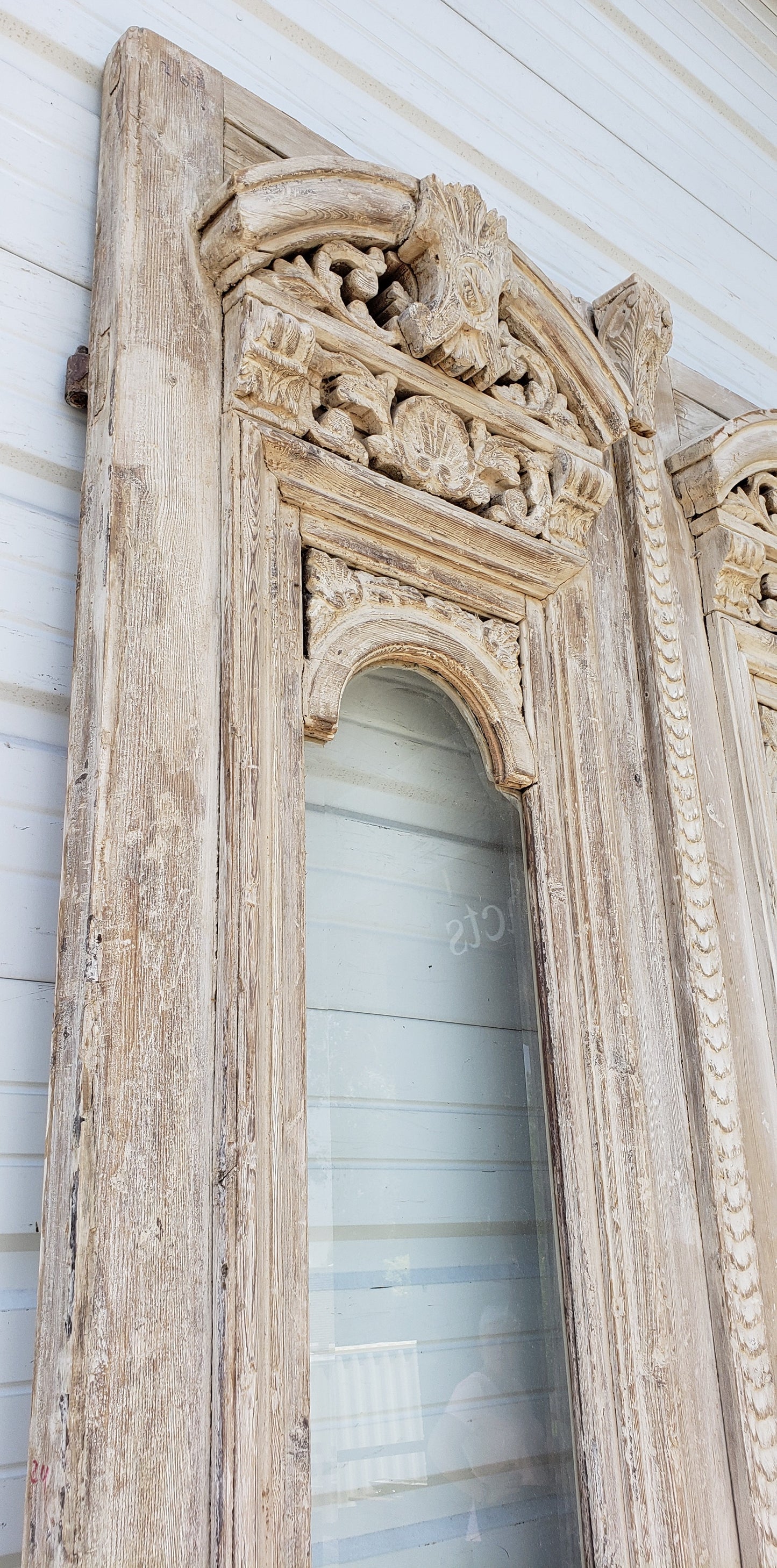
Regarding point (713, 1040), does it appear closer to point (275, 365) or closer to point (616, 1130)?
point (616, 1130)

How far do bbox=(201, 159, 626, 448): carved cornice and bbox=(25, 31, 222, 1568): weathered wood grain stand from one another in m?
0.08

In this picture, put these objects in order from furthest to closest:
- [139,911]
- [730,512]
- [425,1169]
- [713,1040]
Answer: [730,512] < [713,1040] < [425,1169] < [139,911]

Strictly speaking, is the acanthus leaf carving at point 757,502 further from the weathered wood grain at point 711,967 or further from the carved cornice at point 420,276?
the carved cornice at point 420,276

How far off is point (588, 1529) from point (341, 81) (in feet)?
5.56

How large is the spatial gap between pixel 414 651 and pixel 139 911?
49cm

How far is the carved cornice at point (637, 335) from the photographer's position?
167 centimetres

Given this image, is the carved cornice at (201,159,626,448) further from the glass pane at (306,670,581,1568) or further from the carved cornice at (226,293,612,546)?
the glass pane at (306,670,581,1568)

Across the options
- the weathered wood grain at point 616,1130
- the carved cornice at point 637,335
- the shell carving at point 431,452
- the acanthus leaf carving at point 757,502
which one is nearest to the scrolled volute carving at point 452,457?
the shell carving at point 431,452

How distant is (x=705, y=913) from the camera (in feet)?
4.94

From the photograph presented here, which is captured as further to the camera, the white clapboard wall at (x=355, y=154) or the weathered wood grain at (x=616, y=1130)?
the weathered wood grain at (x=616, y=1130)

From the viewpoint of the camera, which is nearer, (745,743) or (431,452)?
(431,452)

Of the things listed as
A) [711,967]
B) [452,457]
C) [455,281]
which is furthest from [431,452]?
[711,967]

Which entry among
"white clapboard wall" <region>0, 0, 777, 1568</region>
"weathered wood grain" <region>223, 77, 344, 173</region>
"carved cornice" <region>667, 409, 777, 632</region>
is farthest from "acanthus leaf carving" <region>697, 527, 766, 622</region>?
"weathered wood grain" <region>223, 77, 344, 173</region>

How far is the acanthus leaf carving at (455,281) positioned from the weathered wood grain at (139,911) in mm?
250
